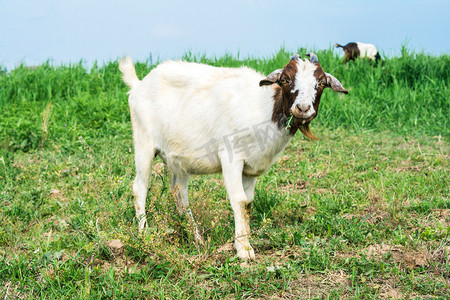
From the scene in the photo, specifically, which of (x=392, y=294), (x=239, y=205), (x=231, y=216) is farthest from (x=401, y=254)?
(x=231, y=216)

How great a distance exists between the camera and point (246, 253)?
380 centimetres

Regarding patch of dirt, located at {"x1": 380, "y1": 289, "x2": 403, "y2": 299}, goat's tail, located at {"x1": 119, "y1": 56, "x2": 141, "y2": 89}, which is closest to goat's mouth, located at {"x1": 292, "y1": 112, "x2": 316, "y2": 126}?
patch of dirt, located at {"x1": 380, "y1": 289, "x2": 403, "y2": 299}

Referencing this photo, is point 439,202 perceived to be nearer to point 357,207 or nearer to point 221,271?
point 357,207

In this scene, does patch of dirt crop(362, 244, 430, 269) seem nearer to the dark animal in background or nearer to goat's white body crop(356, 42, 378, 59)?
the dark animal in background

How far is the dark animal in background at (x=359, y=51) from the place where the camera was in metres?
12.5

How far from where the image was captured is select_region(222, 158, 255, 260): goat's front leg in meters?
3.82

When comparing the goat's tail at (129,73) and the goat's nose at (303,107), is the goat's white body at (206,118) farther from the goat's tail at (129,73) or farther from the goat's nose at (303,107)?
the goat's nose at (303,107)

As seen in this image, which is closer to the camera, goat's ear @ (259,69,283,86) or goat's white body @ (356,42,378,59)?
goat's ear @ (259,69,283,86)

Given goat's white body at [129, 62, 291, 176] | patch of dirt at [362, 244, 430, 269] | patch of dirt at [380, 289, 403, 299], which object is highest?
goat's white body at [129, 62, 291, 176]

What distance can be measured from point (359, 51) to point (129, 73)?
876cm

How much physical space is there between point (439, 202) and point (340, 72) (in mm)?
7001

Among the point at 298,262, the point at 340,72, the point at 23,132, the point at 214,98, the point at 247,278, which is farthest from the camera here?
the point at 340,72

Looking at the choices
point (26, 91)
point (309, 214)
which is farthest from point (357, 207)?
point (26, 91)

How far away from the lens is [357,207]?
4.91 m
